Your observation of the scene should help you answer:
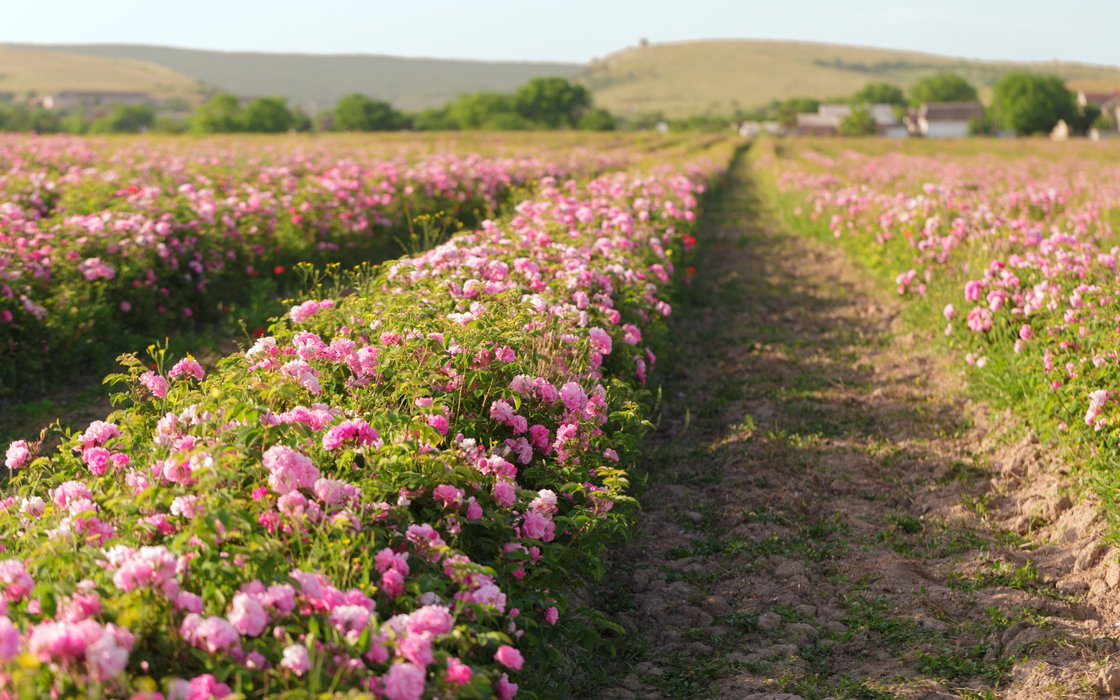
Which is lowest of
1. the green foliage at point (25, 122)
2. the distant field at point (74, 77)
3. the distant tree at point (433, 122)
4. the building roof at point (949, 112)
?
the green foliage at point (25, 122)

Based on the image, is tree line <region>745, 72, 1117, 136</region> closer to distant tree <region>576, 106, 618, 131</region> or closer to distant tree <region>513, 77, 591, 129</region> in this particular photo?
distant tree <region>576, 106, 618, 131</region>

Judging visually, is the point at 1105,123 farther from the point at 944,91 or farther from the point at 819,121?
the point at 944,91

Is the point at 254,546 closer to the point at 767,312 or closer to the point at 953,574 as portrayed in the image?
the point at 953,574

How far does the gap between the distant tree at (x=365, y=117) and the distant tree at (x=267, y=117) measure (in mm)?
4898

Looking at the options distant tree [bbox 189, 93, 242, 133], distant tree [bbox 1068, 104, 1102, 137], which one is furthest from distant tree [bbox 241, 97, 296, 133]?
distant tree [bbox 1068, 104, 1102, 137]

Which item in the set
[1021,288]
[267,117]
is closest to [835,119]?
[267,117]

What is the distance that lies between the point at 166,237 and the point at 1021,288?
330 inches

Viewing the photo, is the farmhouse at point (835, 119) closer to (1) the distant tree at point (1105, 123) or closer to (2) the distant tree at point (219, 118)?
(1) the distant tree at point (1105, 123)

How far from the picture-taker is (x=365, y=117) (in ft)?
286

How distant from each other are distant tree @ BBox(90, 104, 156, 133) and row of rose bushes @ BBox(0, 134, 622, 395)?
80.1 metres

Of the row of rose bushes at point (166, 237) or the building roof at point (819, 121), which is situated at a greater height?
the building roof at point (819, 121)

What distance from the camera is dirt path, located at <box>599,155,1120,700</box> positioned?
4316 mm

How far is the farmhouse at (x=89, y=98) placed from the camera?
131 metres

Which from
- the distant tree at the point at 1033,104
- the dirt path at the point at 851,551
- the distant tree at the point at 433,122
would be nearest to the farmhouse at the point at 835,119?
the distant tree at the point at 1033,104
